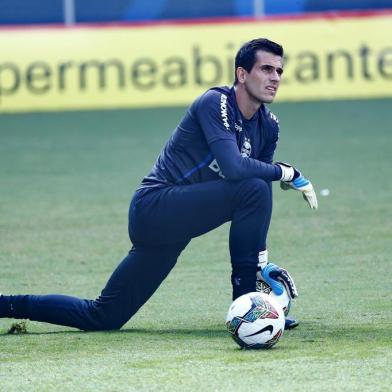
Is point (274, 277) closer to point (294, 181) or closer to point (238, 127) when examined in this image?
point (294, 181)

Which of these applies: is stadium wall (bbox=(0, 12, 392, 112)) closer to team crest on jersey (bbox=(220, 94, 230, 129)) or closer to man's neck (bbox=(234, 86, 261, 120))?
man's neck (bbox=(234, 86, 261, 120))

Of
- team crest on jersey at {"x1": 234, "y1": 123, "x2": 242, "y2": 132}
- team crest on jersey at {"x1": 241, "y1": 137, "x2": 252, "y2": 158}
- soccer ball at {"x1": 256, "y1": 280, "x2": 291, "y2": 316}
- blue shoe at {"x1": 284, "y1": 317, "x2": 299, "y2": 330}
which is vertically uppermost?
team crest on jersey at {"x1": 234, "y1": 123, "x2": 242, "y2": 132}

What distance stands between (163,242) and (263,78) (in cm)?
105

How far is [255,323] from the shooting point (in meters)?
6.79

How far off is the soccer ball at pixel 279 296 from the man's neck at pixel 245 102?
3.08ft

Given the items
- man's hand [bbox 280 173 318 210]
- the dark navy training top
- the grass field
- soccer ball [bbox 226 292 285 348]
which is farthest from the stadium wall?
soccer ball [bbox 226 292 285 348]

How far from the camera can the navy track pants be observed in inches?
283

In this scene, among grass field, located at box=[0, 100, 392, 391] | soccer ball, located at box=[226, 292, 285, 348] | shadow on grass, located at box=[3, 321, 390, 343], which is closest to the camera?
grass field, located at box=[0, 100, 392, 391]

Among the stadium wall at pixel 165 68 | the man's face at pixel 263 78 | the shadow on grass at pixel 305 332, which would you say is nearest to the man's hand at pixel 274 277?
the shadow on grass at pixel 305 332

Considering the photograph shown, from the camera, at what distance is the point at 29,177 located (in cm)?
1470

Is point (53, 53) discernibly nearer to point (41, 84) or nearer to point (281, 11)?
point (41, 84)

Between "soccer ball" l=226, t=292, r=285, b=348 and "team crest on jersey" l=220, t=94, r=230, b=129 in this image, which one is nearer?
"soccer ball" l=226, t=292, r=285, b=348

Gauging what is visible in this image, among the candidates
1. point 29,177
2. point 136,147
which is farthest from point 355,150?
point 29,177

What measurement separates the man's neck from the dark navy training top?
0.02 m
